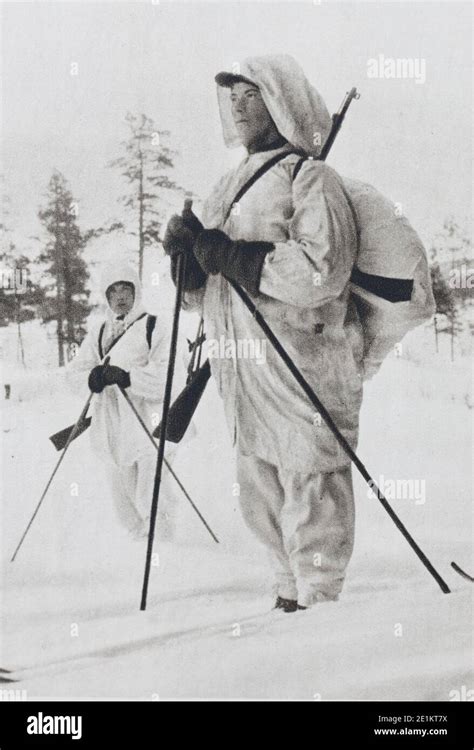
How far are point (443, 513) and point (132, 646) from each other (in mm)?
1257

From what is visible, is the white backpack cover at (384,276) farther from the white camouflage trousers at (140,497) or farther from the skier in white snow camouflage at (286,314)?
the white camouflage trousers at (140,497)

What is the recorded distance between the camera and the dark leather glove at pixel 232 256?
3.58 metres

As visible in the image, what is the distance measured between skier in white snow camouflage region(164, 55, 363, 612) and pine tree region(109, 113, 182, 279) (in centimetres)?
15

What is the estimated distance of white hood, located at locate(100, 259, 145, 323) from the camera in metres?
3.90

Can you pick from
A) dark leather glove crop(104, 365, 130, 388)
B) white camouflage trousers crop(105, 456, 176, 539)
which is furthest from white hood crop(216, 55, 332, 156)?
white camouflage trousers crop(105, 456, 176, 539)

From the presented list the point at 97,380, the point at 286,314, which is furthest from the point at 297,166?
the point at 97,380

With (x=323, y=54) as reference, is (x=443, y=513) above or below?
below

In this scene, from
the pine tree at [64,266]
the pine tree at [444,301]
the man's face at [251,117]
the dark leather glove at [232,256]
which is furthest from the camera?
the pine tree at [64,266]

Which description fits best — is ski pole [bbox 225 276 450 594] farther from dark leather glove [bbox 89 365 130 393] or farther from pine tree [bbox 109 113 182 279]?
dark leather glove [bbox 89 365 130 393]

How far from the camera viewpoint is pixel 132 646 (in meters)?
3.77

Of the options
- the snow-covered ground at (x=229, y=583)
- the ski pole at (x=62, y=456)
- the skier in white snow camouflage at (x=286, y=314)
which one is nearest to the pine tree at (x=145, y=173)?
the skier in white snow camouflage at (x=286, y=314)

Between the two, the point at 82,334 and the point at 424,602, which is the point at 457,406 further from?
the point at 82,334
